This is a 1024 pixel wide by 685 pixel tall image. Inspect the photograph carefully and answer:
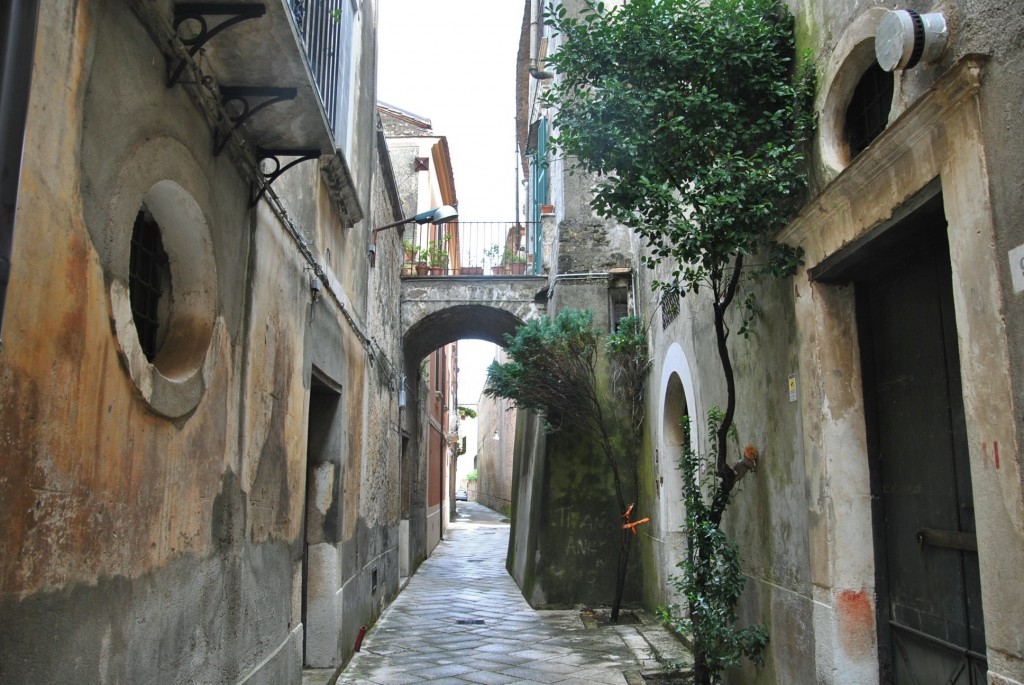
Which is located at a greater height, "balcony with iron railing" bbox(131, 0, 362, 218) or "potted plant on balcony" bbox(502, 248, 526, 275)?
"potted plant on balcony" bbox(502, 248, 526, 275)

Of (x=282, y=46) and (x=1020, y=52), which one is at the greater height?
(x=282, y=46)

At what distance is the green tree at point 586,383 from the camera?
9039 millimetres

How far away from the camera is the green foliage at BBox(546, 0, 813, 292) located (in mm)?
3906

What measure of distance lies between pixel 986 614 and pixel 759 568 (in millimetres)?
2258

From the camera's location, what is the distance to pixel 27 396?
1.90 m

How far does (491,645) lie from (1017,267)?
20.2 feet

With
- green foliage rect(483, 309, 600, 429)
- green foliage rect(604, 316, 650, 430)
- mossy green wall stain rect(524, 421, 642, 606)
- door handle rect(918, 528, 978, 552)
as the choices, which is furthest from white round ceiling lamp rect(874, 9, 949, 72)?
mossy green wall stain rect(524, 421, 642, 606)

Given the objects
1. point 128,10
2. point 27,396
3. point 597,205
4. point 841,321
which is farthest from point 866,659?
point 128,10

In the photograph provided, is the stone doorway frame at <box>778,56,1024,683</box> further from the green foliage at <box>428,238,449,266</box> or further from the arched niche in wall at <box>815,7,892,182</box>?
the green foliage at <box>428,238,449,266</box>

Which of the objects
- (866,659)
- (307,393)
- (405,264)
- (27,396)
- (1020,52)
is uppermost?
(405,264)

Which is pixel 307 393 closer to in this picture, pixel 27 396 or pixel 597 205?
pixel 597 205

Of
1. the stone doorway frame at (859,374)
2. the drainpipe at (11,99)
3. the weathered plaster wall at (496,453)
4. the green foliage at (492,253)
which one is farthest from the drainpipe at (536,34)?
the drainpipe at (11,99)

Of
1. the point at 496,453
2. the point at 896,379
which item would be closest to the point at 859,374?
the point at 896,379

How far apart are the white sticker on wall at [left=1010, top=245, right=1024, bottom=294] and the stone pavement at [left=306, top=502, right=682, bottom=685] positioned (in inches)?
173
